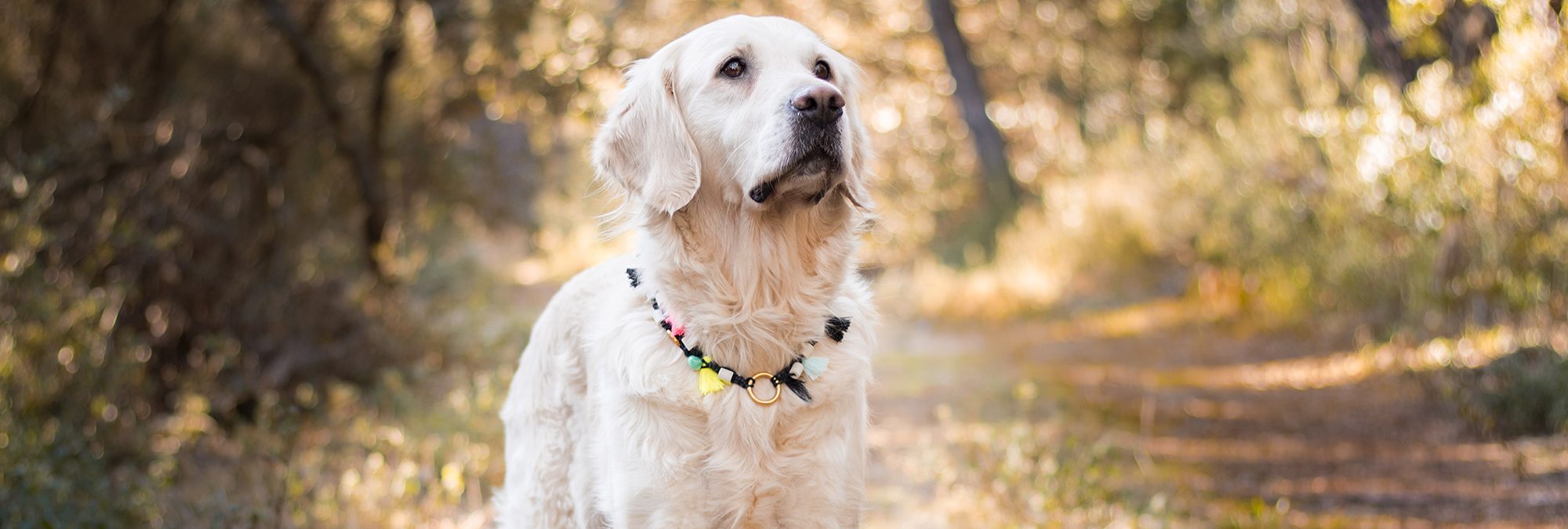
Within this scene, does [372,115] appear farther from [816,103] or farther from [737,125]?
[816,103]

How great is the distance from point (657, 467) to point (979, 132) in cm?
1321

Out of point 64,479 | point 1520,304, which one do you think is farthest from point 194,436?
point 1520,304

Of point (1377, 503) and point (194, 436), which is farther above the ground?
point (1377, 503)

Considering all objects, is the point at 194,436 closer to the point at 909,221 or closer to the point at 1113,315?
the point at 1113,315

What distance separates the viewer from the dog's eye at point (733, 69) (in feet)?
9.05

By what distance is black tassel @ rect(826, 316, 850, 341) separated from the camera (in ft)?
8.91

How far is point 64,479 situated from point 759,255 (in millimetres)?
2568

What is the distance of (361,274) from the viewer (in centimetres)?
712

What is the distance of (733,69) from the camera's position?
9.07ft

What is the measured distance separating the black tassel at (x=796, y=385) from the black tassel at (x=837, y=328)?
17cm

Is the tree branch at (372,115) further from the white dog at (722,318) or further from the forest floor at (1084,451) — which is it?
the white dog at (722,318)

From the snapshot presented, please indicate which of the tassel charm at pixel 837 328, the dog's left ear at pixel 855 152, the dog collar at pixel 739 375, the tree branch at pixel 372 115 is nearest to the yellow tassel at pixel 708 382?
the dog collar at pixel 739 375

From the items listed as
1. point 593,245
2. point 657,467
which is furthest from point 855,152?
point 593,245

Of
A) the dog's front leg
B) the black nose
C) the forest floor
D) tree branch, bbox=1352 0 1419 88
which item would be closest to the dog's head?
the black nose
